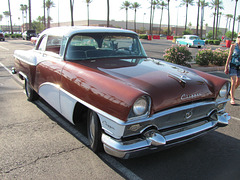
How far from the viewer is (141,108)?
2.36 m

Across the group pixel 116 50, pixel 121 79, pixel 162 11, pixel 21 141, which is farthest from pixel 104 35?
pixel 162 11

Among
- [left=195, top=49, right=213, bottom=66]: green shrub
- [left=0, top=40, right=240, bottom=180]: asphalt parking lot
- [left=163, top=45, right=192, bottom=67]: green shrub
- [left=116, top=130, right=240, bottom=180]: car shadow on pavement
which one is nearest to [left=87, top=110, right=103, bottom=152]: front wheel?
[left=0, top=40, right=240, bottom=180]: asphalt parking lot

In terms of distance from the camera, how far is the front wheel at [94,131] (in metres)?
2.73

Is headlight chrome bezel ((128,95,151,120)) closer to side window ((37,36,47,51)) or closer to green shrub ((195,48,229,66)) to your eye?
side window ((37,36,47,51))

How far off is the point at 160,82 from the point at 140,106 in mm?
519

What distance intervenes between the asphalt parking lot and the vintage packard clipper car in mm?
317

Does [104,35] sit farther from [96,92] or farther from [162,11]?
[162,11]

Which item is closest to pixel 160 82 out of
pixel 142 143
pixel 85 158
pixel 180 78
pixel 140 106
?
pixel 180 78

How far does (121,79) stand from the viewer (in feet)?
9.00

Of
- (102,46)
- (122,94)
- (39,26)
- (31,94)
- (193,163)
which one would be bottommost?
(193,163)

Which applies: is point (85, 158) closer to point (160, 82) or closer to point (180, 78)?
point (160, 82)

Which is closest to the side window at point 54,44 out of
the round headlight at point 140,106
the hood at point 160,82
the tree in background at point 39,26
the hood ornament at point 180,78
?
the hood at point 160,82

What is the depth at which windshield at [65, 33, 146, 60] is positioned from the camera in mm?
3662

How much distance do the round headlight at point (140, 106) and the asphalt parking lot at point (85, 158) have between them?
0.77m
